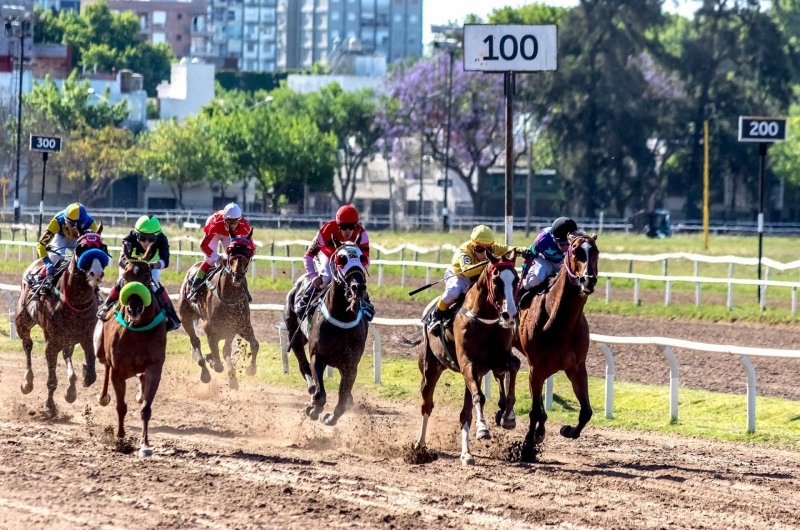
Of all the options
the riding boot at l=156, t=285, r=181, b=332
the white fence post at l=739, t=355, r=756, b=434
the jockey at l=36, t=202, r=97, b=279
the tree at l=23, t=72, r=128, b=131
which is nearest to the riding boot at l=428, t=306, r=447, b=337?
the riding boot at l=156, t=285, r=181, b=332

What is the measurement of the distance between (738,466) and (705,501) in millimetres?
1432

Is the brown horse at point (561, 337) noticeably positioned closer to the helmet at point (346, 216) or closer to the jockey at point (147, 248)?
the helmet at point (346, 216)

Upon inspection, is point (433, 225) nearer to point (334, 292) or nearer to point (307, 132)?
point (307, 132)

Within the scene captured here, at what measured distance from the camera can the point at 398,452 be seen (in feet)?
32.9

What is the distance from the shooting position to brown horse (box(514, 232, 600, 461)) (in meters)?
9.42

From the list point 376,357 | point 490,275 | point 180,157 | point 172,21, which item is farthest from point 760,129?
point 172,21

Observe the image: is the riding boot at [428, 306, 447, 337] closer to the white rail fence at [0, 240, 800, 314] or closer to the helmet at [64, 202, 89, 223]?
the helmet at [64, 202, 89, 223]

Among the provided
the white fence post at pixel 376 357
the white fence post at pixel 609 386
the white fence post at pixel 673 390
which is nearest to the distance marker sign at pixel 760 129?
the white fence post at pixel 376 357

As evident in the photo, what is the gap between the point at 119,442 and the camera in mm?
9938

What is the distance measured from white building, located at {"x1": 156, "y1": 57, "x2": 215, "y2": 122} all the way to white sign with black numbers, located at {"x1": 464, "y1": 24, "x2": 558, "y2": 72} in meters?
70.3

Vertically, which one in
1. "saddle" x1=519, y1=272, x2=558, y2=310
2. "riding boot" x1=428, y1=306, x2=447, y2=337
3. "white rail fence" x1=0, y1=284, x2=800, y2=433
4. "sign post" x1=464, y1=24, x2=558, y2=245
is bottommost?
"white rail fence" x1=0, y1=284, x2=800, y2=433

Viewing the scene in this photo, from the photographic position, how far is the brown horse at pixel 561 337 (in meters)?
9.42

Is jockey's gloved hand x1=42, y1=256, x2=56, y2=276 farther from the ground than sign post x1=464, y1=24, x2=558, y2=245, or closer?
closer

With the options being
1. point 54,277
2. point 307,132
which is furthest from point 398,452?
point 307,132
